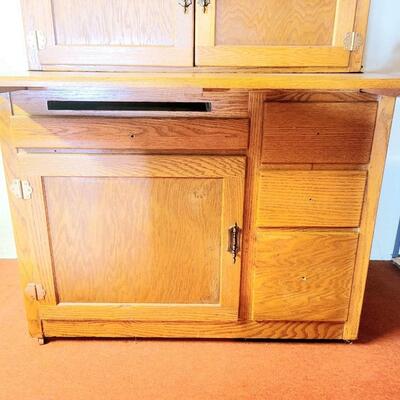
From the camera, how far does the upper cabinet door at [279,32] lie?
4.08ft

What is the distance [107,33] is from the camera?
4.14 feet

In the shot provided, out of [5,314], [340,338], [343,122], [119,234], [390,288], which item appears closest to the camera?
[343,122]

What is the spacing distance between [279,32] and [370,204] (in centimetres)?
60

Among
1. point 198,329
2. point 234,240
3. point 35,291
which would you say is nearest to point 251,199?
point 234,240

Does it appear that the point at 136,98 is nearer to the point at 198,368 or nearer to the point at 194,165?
the point at 194,165

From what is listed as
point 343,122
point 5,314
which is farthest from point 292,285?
point 5,314

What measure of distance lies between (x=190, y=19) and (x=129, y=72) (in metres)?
0.24

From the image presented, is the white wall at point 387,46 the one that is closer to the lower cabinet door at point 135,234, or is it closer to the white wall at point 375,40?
the white wall at point 375,40

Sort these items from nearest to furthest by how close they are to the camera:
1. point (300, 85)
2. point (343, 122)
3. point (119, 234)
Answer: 1. point (300, 85)
2. point (343, 122)
3. point (119, 234)

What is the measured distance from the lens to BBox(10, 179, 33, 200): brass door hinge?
1263 mm

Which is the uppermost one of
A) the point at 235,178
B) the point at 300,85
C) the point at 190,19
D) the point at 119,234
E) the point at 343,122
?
the point at 190,19

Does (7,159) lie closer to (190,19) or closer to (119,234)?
(119,234)

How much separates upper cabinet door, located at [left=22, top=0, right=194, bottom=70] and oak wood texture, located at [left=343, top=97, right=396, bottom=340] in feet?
1.97

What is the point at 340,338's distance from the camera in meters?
1.45
